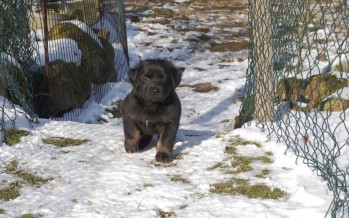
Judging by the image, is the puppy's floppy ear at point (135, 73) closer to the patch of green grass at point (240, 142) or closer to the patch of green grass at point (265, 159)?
the patch of green grass at point (240, 142)

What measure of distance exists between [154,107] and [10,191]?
1.42 metres

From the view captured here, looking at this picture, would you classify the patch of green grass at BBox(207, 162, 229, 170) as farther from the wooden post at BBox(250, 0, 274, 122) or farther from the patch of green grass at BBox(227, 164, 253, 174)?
the wooden post at BBox(250, 0, 274, 122)

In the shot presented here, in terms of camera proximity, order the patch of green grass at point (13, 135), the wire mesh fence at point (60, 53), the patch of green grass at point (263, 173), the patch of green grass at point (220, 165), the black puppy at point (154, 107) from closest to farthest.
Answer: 1. the patch of green grass at point (263, 173)
2. the patch of green grass at point (220, 165)
3. the black puppy at point (154, 107)
4. the patch of green grass at point (13, 135)
5. the wire mesh fence at point (60, 53)

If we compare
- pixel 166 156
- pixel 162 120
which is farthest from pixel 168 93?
pixel 166 156

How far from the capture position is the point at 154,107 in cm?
463

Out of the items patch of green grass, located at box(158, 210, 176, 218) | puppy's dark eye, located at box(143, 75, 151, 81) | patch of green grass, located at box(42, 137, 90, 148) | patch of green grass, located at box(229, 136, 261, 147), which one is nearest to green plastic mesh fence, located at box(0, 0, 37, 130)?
patch of green grass, located at box(42, 137, 90, 148)

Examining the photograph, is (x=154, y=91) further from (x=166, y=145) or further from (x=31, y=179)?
(x=31, y=179)

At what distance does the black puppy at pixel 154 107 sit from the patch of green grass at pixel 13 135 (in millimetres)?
1025

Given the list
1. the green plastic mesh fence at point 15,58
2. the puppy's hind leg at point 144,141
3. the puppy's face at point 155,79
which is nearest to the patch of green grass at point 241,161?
the puppy's face at point 155,79

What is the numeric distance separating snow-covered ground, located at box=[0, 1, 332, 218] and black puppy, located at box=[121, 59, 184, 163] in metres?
0.16

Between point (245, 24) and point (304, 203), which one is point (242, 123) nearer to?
point (304, 203)

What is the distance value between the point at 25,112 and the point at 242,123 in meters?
2.28

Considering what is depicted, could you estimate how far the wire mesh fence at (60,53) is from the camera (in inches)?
214

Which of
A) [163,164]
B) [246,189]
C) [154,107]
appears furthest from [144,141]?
[246,189]
